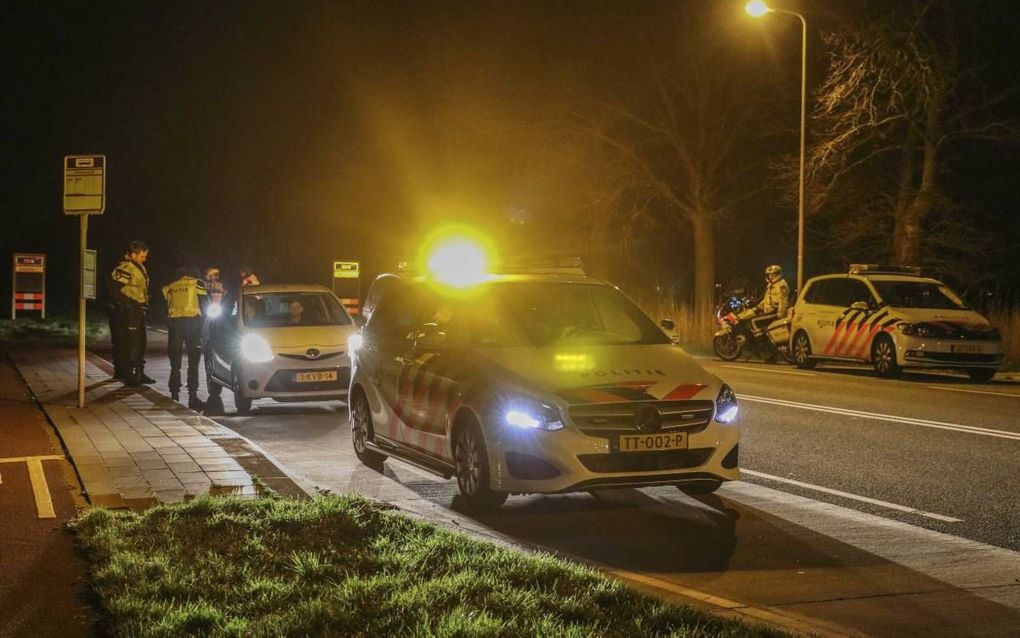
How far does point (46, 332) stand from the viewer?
36.1 meters

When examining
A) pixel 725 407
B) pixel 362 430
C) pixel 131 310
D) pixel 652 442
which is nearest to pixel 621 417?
pixel 652 442

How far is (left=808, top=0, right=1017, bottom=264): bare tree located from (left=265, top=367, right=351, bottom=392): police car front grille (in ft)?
56.4

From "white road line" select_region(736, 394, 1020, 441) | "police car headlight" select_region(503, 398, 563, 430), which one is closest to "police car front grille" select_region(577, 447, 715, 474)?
"police car headlight" select_region(503, 398, 563, 430)

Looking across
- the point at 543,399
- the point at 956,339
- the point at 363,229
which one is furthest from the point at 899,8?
the point at 363,229

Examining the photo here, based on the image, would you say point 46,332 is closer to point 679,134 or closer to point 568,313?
point 679,134

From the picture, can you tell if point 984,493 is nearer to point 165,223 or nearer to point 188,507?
point 188,507

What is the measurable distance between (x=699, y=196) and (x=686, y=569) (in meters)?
32.1

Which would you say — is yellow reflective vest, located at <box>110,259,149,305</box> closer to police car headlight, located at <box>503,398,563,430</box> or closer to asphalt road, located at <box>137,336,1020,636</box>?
asphalt road, located at <box>137,336,1020,636</box>

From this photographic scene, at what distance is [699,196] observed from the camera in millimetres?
38250

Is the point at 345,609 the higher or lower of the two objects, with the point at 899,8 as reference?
lower

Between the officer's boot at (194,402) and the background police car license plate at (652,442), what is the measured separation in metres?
9.01

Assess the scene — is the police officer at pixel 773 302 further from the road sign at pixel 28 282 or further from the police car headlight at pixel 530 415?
the road sign at pixel 28 282

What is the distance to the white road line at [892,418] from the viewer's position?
12.6 meters

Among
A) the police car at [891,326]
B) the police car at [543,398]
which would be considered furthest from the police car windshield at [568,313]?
the police car at [891,326]
